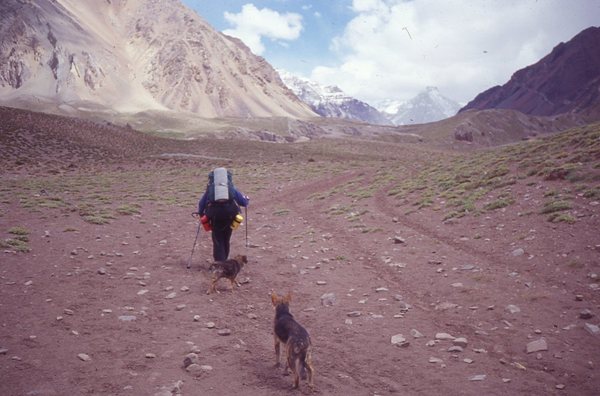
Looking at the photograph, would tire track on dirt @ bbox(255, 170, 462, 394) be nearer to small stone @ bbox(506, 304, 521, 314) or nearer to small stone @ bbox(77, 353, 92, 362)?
small stone @ bbox(506, 304, 521, 314)

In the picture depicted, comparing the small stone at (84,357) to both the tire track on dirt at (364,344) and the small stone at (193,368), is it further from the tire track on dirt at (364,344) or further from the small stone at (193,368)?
the tire track on dirt at (364,344)

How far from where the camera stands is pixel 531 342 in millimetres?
6430

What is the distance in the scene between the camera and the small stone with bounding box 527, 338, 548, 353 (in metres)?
6.22

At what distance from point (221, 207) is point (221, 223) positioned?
460 millimetres

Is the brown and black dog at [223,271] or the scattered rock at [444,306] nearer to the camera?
the scattered rock at [444,306]

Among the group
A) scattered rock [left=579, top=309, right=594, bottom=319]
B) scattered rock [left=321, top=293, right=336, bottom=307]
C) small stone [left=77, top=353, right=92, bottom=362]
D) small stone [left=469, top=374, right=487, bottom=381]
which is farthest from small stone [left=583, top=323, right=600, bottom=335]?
small stone [left=77, top=353, right=92, bottom=362]

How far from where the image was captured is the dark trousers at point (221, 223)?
379 inches

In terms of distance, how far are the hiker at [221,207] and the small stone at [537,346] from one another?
258 inches

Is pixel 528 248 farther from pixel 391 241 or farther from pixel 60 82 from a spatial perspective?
pixel 60 82

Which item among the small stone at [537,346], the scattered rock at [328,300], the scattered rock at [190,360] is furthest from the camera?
the scattered rock at [328,300]

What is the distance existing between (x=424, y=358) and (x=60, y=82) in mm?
190096

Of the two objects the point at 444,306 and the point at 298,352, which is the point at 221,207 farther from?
the point at 444,306

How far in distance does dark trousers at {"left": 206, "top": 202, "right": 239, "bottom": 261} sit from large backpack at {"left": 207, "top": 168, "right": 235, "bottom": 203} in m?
0.20

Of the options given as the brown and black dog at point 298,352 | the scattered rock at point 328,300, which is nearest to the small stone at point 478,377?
the brown and black dog at point 298,352
